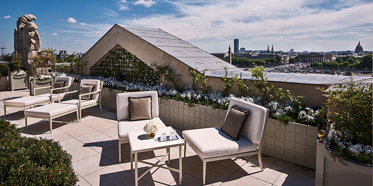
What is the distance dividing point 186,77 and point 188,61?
464 millimetres

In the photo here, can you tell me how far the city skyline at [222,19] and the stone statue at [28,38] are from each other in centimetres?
39

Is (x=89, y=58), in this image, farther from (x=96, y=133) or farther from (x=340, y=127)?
(x=340, y=127)

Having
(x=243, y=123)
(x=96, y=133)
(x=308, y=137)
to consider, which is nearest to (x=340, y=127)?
(x=308, y=137)

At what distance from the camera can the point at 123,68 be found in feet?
24.3

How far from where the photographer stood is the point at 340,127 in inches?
89.4

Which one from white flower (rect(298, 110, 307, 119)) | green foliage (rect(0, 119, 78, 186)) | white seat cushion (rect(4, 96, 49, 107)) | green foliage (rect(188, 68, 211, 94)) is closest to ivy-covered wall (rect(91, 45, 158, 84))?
green foliage (rect(188, 68, 211, 94))

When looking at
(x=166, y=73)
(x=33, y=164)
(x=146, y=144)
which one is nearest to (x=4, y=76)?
(x=166, y=73)

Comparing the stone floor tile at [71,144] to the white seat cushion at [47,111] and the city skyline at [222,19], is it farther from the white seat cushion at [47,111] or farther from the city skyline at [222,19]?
the city skyline at [222,19]

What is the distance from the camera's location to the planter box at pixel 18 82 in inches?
396

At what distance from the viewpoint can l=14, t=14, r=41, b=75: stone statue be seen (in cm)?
1155

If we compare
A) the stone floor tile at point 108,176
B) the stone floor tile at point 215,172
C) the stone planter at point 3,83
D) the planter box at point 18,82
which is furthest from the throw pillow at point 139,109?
the stone planter at point 3,83

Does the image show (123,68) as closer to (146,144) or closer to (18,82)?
(146,144)

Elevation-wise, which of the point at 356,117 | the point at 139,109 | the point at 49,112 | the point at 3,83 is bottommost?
the point at 49,112

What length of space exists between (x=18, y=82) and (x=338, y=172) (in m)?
12.5
